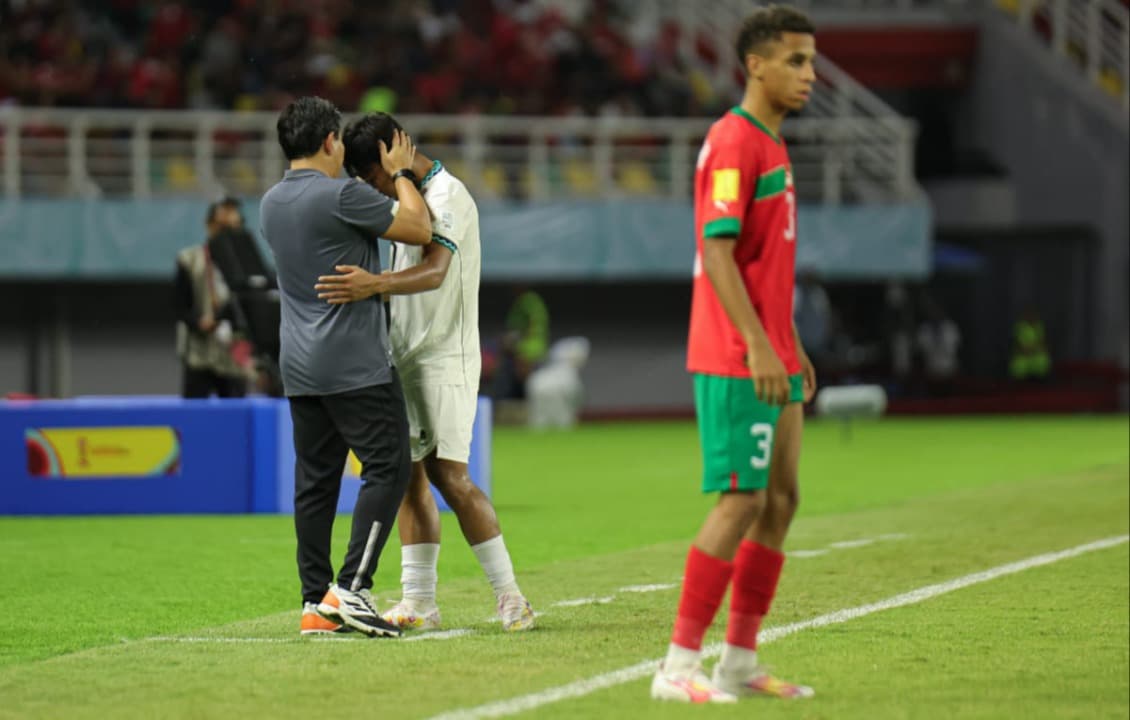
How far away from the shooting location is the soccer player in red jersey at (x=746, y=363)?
6.63 m

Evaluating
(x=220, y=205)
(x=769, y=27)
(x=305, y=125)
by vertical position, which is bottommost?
(x=220, y=205)

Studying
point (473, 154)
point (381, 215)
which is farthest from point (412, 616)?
point (473, 154)

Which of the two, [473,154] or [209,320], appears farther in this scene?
[473,154]

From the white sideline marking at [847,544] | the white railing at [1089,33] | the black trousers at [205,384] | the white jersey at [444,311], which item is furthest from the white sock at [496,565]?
the white railing at [1089,33]

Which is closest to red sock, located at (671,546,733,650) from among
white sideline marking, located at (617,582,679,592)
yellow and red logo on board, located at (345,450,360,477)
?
white sideline marking, located at (617,582,679,592)

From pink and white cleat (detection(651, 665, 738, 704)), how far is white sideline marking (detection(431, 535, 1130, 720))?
1.07ft

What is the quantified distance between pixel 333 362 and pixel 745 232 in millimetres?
2260

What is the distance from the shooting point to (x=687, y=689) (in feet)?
21.8

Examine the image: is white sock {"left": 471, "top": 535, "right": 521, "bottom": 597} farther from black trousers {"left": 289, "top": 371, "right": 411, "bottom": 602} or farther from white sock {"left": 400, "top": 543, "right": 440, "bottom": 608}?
black trousers {"left": 289, "top": 371, "right": 411, "bottom": 602}

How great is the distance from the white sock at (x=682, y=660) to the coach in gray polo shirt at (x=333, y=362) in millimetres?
1983

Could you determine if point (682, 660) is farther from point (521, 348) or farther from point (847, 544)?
point (521, 348)

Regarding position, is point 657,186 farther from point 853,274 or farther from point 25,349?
point 25,349

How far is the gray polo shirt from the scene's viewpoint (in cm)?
841

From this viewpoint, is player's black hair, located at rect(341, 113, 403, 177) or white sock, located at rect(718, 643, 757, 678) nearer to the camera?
white sock, located at rect(718, 643, 757, 678)
